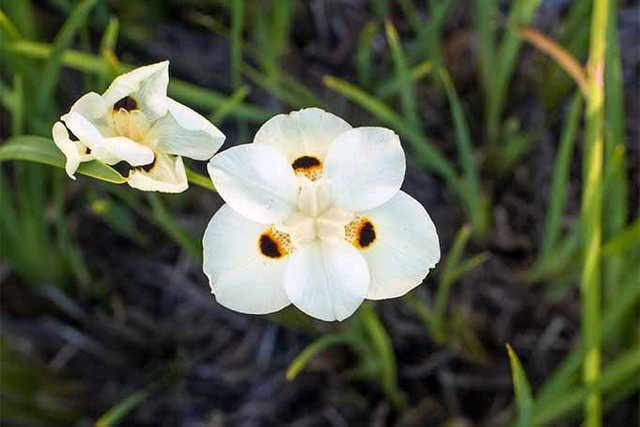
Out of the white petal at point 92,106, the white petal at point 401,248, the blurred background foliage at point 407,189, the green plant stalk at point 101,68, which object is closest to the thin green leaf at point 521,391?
the white petal at point 401,248

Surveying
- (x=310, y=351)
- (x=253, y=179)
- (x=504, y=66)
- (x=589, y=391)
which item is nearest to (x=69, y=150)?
(x=253, y=179)

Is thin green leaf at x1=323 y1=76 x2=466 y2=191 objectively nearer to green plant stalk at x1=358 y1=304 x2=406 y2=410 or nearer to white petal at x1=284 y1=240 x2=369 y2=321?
green plant stalk at x1=358 y1=304 x2=406 y2=410

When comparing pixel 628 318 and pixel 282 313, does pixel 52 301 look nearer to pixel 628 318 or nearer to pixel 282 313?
pixel 282 313

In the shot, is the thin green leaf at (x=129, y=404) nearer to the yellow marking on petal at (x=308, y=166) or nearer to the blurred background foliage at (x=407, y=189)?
the blurred background foliage at (x=407, y=189)

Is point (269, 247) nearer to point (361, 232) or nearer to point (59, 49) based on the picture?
point (361, 232)

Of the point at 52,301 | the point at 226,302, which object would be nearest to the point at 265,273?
the point at 226,302
